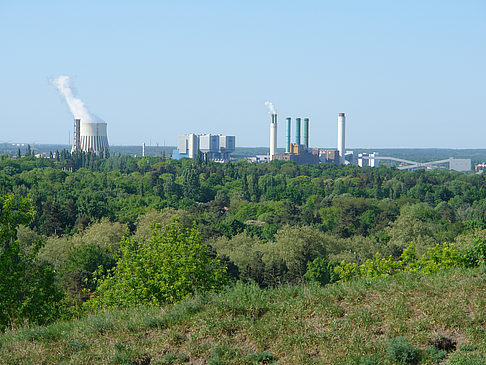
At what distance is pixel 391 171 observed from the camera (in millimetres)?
160500

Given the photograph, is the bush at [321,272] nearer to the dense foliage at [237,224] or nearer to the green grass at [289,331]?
the dense foliage at [237,224]

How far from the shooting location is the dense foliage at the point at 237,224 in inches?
986

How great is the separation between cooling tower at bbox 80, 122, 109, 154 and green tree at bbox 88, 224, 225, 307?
521 feet

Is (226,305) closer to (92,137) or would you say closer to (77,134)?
(92,137)

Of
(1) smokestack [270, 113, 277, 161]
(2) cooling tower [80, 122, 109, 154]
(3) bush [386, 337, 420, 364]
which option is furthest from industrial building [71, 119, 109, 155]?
(3) bush [386, 337, 420, 364]

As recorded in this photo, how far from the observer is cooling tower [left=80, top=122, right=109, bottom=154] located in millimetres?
178525

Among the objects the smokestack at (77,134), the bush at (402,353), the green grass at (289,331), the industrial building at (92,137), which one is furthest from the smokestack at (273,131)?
the bush at (402,353)

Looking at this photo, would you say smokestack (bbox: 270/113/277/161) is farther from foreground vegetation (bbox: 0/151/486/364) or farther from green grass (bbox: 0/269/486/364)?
green grass (bbox: 0/269/486/364)

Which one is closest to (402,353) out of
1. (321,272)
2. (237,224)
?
(321,272)

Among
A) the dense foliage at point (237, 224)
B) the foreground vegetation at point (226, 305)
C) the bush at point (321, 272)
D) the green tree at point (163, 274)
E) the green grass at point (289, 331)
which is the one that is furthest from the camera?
the bush at point (321, 272)

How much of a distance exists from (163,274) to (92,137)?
165 m

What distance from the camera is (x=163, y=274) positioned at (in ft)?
69.1

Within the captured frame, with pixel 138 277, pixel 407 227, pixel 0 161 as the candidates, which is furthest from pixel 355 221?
pixel 0 161

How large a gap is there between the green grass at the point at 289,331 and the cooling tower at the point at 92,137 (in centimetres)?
17091
